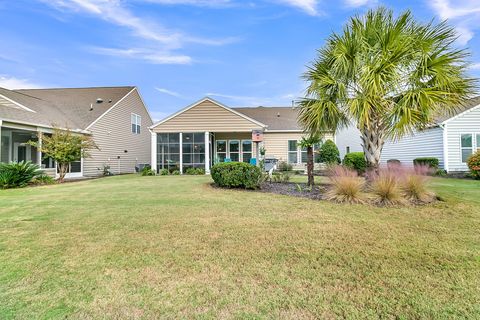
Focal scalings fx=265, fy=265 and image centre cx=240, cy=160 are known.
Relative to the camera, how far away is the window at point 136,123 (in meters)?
22.8

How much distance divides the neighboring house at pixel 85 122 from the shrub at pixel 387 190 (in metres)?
15.6

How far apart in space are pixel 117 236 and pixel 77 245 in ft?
1.93

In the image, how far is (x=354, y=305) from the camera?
251 centimetres

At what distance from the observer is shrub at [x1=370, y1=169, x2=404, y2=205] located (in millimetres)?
6620

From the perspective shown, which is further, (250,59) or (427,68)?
(250,59)

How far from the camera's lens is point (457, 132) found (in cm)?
1552

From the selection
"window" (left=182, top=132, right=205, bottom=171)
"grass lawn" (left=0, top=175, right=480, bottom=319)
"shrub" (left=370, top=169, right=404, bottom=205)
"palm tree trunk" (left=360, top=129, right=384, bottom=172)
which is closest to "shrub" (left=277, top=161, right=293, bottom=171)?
"window" (left=182, top=132, right=205, bottom=171)

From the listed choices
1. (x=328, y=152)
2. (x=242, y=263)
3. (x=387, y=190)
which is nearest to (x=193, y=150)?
(x=328, y=152)

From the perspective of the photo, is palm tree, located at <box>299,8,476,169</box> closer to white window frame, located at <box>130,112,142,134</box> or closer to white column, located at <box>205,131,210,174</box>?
white column, located at <box>205,131,210,174</box>

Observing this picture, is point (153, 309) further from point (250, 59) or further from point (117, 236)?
point (250, 59)

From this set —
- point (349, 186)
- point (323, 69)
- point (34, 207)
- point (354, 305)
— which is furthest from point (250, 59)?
point (354, 305)

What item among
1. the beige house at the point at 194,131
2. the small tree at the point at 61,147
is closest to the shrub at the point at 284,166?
the beige house at the point at 194,131

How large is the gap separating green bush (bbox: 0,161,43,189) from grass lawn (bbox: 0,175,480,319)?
656 cm

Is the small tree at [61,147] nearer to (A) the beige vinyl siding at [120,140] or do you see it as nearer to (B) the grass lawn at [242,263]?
(A) the beige vinyl siding at [120,140]
